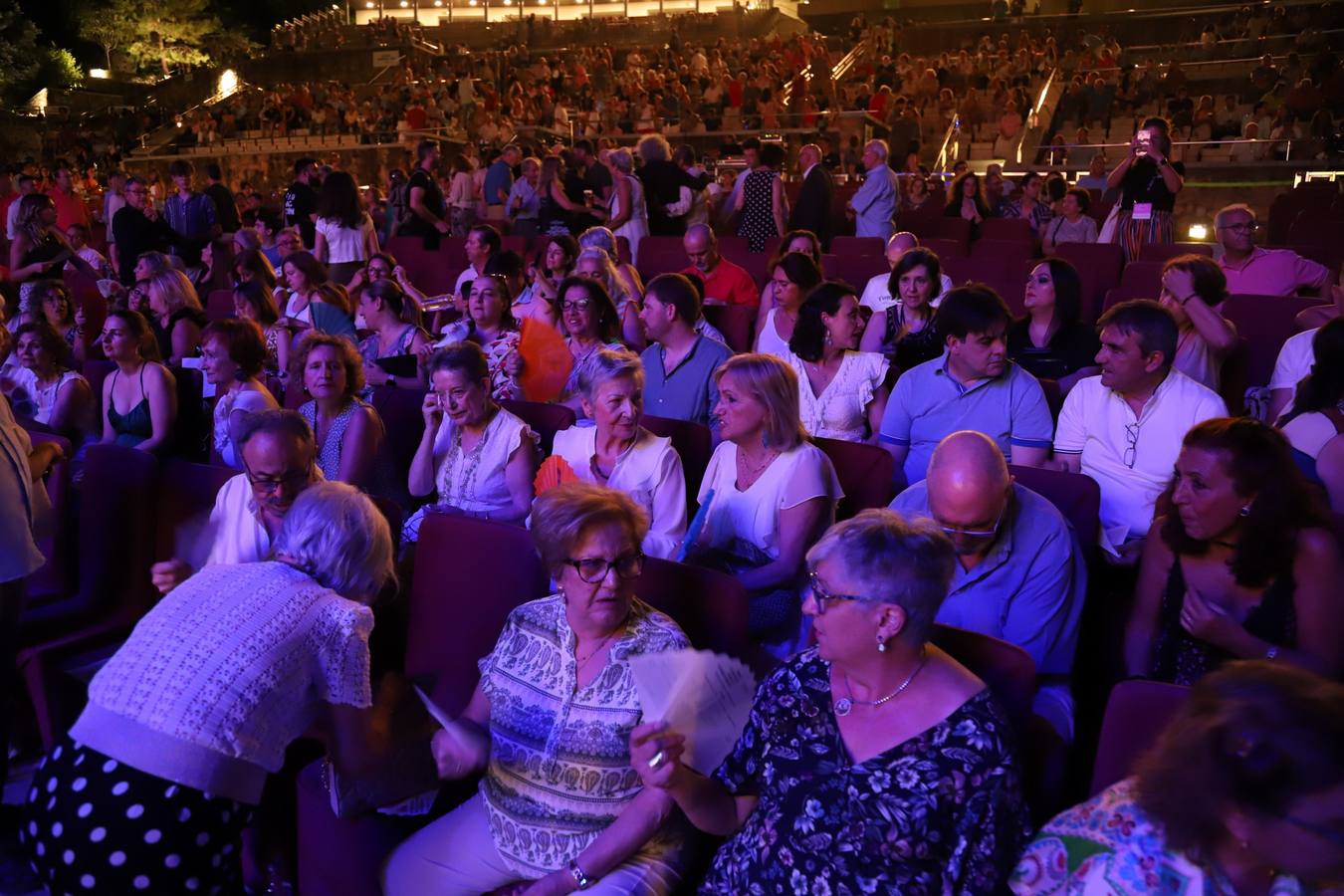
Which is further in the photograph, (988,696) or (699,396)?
(699,396)

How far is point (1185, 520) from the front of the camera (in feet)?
7.68

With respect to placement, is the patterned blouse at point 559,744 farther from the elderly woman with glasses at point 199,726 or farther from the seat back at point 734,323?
the seat back at point 734,323

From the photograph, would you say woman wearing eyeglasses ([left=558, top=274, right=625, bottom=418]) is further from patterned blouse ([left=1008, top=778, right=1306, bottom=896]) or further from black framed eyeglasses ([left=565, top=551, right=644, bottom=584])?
patterned blouse ([left=1008, top=778, right=1306, bottom=896])

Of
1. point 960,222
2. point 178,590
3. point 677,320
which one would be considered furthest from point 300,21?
point 178,590

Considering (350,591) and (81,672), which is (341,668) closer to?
(350,591)

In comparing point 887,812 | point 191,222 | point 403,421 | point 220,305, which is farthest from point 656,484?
point 191,222

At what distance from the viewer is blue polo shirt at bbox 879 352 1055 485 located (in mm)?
3527

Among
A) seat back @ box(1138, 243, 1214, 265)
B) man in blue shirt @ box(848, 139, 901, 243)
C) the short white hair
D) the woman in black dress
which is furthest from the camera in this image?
man in blue shirt @ box(848, 139, 901, 243)

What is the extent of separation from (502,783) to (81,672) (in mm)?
1728

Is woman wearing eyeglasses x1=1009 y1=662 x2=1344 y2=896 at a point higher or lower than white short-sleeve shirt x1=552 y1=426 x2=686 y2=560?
higher

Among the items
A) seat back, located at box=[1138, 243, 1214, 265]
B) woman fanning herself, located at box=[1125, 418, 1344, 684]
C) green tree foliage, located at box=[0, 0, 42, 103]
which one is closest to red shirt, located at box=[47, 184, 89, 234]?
seat back, located at box=[1138, 243, 1214, 265]

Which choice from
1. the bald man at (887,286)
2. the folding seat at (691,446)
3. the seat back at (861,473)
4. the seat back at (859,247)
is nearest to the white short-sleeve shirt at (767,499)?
the seat back at (861,473)

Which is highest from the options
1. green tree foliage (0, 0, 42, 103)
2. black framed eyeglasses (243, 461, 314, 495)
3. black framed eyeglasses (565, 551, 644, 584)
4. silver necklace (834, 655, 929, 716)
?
green tree foliage (0, 0, 42, 103)

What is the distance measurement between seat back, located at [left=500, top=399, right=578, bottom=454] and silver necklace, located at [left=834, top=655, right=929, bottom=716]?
7.46 feet
